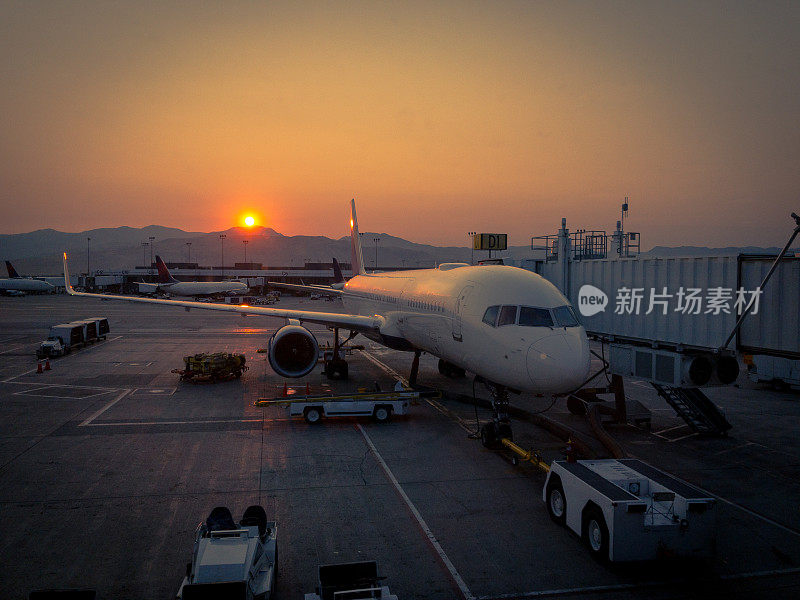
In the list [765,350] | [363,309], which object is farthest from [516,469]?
[363,309]

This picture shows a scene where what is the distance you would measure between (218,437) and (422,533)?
893cm

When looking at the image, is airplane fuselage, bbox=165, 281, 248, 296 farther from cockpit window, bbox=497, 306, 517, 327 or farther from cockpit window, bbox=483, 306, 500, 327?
cockpit window, bbox=497, 306, 517, 327

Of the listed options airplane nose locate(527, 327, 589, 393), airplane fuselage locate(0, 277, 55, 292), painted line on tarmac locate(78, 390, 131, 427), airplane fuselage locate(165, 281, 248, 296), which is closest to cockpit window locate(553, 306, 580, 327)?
airplane nose locate(527, 327, 589, 393)

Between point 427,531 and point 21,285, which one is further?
point 21,285

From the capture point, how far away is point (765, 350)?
13.5 m

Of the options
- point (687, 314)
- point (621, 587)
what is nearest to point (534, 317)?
point (687, 314)

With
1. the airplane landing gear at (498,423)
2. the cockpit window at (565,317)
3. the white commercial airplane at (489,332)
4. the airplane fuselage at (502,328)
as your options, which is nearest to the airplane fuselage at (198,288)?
the white commercial airplane at (489,332)

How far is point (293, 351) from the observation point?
72.0 ft

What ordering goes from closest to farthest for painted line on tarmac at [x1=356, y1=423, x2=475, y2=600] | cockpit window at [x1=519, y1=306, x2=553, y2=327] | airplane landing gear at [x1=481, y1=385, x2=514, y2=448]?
1. painted line on tarmac at [x1=356, y1=423, x2=475, y2=600]
2. cockpit window at [x1=519, y1=306, x2=553, y2=327]
3. airplane landing gear at [x1=481, y1=385, x2=514, y2=448]

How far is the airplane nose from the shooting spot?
41.8 feet

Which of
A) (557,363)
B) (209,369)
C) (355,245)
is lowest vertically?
(209,369)

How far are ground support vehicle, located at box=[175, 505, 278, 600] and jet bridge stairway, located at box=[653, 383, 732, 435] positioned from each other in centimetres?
1347

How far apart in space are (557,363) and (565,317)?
5.83ft

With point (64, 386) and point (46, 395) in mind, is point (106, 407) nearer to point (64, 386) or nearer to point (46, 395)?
point (46, 395)
